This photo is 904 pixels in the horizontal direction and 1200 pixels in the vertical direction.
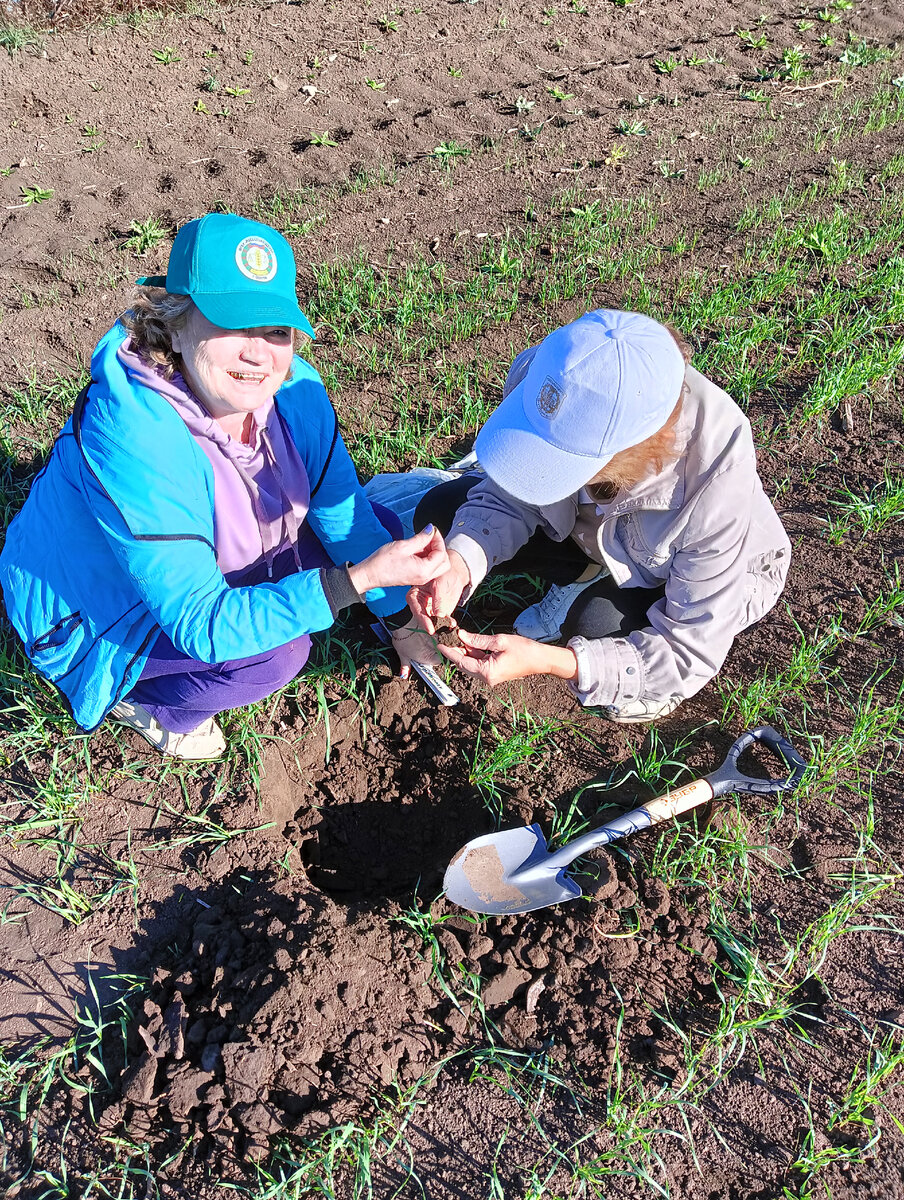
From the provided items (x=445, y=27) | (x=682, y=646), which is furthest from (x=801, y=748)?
(x=445, y=27)

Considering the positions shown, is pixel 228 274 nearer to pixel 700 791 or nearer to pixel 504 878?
pixel 504 878

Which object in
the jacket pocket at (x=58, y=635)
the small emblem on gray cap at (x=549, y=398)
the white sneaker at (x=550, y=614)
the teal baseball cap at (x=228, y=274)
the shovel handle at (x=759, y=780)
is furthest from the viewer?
the white sneaker at (x=550, y=614)

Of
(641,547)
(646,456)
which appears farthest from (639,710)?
(646,456)

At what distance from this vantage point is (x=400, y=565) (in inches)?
77.8

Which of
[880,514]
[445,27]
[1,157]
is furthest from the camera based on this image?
[445,27]

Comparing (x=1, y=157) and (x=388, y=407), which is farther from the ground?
(x=1, y=157)

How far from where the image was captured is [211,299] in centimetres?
164

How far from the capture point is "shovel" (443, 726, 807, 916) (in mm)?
1992

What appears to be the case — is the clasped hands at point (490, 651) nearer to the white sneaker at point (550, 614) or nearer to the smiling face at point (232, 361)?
the white sneaker at point (550, 614)

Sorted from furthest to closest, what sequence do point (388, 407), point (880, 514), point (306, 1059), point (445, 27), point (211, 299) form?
point (445, 27)
point (388, 407)
point (880, 514)
point (306, 1059)
point (211, 299)

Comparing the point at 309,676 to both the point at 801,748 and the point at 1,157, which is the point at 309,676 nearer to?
the point at 801,748

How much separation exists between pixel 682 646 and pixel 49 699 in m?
1.76

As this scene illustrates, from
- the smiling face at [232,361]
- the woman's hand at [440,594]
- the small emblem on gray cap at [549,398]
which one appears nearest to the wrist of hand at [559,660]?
the woman's hand at [440,594]

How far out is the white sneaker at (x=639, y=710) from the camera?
2271 mm
